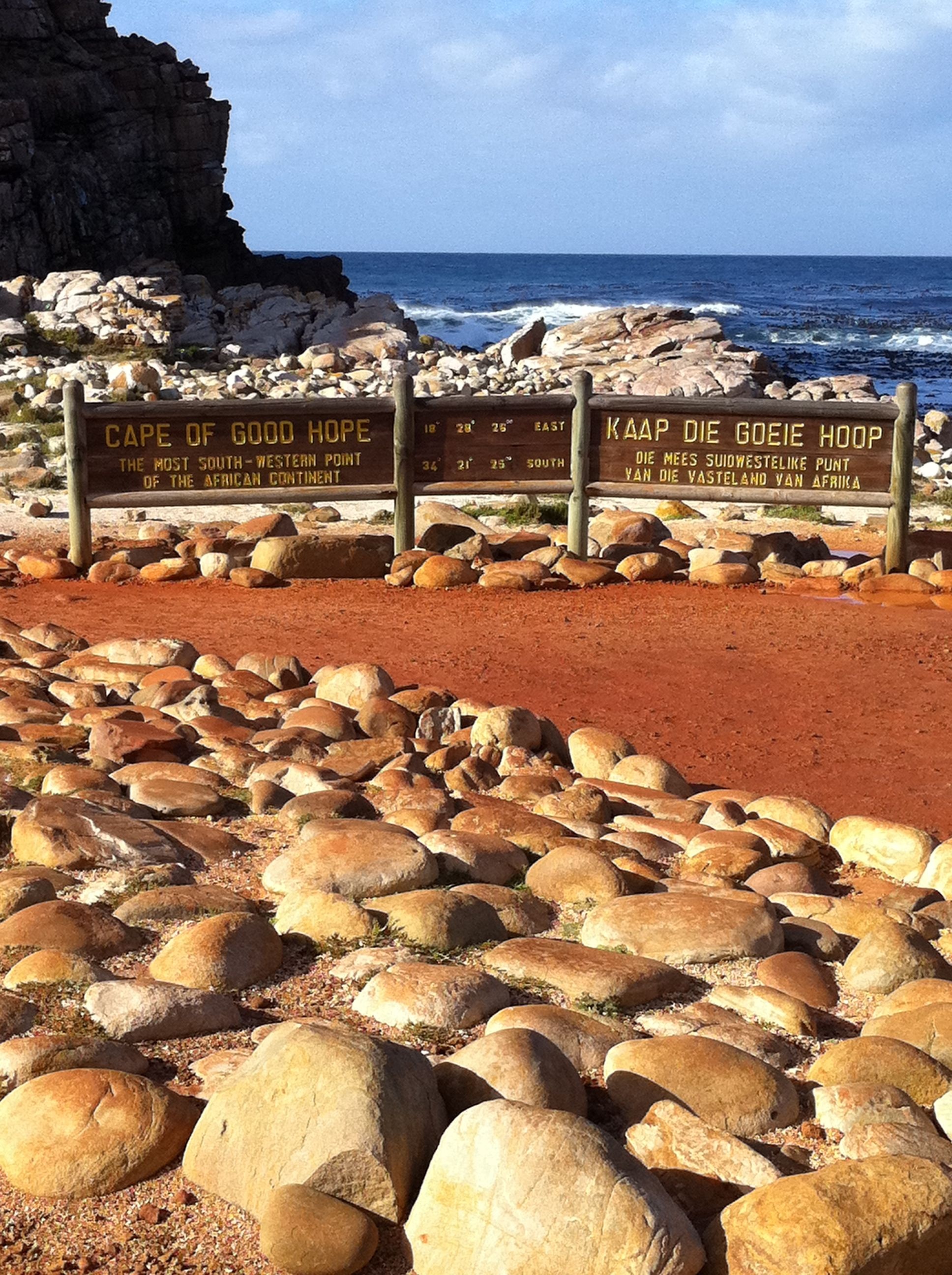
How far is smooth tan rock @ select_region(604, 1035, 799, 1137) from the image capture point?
3.36 m

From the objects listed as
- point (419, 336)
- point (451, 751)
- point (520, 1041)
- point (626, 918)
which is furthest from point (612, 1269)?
point (419, 336)

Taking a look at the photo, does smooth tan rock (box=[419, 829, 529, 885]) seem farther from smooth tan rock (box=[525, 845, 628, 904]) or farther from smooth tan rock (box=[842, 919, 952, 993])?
smooth tan rock (box=[842, 919, 952, 993])

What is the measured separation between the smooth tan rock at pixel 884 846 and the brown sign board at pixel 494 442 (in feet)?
20.7

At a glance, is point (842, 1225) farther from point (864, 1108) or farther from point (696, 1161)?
point (864, 1108)

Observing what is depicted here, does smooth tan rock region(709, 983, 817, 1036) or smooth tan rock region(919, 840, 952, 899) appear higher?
smooth tan rock region(709, 983, 817, 1036)

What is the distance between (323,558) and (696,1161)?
8194 millimetres

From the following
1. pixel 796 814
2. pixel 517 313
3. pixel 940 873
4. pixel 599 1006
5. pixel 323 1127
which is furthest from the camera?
pixel 517 313

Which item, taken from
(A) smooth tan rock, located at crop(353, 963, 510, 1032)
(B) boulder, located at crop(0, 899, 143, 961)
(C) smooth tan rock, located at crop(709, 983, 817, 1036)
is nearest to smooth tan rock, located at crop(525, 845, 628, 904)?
(C) smooth tan rock, located at crop(709, 983, 817, 1036)

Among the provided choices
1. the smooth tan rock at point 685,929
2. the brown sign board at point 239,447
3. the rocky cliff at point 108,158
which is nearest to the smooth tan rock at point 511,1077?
the smooth tan rock at point 685,929

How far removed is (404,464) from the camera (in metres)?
11.4

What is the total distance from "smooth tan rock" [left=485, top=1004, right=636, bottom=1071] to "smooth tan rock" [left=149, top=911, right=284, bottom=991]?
72 centimetres

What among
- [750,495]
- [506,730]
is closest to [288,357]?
[750,495]

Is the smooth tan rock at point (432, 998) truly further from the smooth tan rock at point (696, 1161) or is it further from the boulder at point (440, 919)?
the smooth tan rock at point (696, 1161)

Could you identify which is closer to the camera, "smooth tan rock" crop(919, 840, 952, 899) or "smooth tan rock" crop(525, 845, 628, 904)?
"smooth tan rock" crop(525, 845, 628, 904)
